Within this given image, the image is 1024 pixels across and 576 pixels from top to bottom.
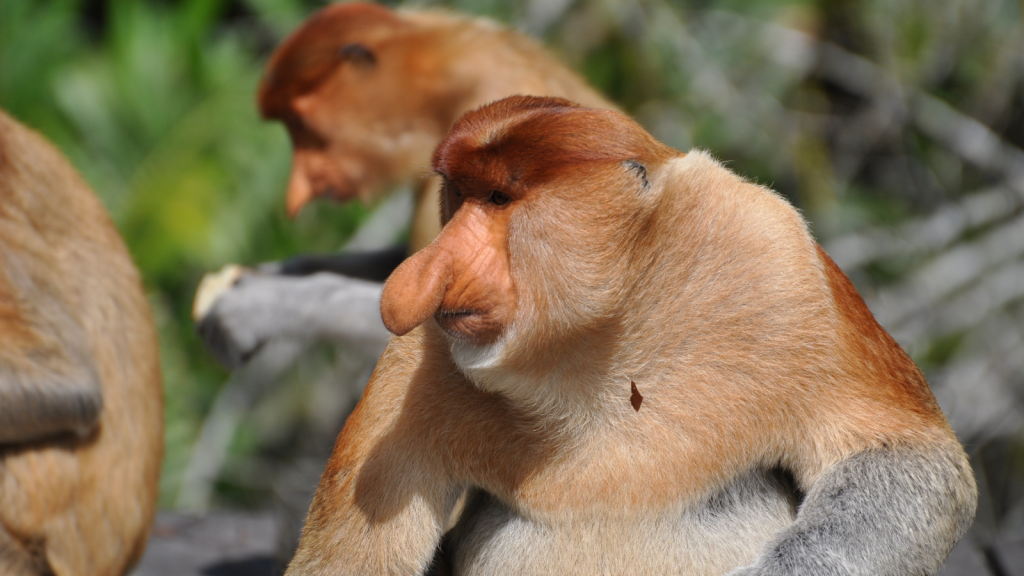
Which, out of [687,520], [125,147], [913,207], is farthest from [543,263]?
[913,207]

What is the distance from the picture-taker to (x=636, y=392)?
1462 millimetres

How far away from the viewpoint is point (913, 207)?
22.2 ft

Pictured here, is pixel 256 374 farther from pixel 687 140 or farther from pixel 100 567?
pixel 100 567

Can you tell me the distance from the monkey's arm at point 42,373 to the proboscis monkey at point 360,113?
93 cm

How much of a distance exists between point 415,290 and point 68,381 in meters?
1.53

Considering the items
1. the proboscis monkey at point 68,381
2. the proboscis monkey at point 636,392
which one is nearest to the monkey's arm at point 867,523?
the proboscis monkey at point 636,392

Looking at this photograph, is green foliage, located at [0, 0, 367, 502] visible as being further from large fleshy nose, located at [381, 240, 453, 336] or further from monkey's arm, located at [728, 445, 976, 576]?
monkey's arm, located at [728, 445, 976, 576]

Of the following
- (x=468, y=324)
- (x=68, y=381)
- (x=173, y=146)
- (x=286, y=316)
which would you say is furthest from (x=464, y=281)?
(x=173, y=146)

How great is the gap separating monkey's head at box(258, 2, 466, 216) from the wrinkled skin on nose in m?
2.32

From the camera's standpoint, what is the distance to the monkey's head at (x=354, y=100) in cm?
372

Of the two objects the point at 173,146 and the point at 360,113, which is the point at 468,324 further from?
the point at 173,146

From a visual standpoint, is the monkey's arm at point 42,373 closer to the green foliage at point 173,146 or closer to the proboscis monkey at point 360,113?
the proboscis monkey at point 360,113

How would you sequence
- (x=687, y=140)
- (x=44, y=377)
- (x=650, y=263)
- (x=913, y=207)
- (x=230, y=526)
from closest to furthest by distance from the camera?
(x=650, y=263), (x=44, y=377), (x=230, y=526), (x=687, y=140), (x=913, y=207)

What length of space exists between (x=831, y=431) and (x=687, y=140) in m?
5.00
